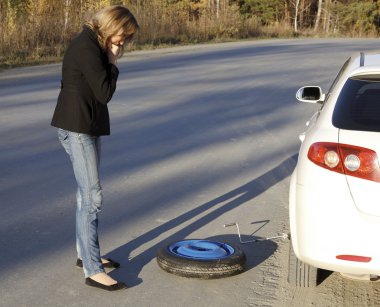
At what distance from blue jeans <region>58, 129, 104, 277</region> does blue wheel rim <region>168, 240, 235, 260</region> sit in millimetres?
719

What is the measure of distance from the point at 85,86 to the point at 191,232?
2.08 metres

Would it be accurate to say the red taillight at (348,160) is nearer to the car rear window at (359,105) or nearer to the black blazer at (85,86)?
the car rear window at (359,105)

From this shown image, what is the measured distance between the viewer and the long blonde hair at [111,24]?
14.7 ft

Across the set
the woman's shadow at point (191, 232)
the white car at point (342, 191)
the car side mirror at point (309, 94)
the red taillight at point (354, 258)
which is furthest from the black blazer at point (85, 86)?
the car side mirror at point (309, 94)

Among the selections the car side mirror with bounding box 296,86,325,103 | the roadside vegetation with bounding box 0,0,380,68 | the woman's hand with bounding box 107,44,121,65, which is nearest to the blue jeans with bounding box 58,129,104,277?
the woman's hand with bounding box 107,44,121,65

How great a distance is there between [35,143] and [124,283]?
5.28 m

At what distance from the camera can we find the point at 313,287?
4.98m

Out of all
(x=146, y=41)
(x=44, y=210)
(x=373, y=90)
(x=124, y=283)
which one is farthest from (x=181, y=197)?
(x=146, y=41)

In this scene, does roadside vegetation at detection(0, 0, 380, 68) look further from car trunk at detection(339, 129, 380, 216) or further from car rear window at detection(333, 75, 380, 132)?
car trunk at detection(339, 129, 380, 216)

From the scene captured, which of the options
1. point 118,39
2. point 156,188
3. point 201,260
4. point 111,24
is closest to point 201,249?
point 201,260

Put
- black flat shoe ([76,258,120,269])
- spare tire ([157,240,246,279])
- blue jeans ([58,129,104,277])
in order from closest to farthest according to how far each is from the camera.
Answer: blue jeans ([58,129,104,277]), spare tire ([157,240,246,279]), black flat shoe ([76,258,120,269])

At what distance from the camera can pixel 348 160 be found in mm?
4277

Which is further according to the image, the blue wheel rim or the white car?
the blue wheel rim

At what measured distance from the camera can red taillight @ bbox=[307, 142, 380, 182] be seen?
4199mm
